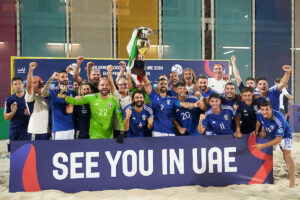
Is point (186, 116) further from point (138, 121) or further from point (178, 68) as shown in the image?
point (178, 68)

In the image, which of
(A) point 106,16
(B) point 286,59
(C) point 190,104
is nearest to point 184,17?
(A) point 106,16

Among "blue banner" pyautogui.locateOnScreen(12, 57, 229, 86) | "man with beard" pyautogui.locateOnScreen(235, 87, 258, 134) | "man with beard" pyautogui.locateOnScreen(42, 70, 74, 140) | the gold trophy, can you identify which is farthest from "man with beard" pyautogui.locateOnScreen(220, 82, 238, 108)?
"blue banner" pyautogui.locateOnScreen(12, 57, 229, 86)

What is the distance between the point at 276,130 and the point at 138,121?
2.03 meters

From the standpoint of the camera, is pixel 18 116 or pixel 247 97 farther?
pixel 18 116

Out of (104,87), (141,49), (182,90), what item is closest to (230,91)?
(182,90)

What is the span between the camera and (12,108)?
515cm

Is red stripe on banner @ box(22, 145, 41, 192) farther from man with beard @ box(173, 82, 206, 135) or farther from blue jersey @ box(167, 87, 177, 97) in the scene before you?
blue jersey @ box(167, 87, 177, 97)

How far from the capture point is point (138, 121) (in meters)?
3.93

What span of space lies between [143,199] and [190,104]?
1.64 metres

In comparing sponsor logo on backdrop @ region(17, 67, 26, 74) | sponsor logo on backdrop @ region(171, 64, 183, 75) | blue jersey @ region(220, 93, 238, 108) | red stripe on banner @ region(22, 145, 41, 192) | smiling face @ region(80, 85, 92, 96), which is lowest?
red stripe on banner @ region(22, 145, 41, 192)

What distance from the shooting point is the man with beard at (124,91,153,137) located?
12.6ft

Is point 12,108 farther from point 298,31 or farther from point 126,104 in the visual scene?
point 298,31

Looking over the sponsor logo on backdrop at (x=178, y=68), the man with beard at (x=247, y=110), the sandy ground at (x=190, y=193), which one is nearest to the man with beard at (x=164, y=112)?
the man with beard at (x=247, y=110)

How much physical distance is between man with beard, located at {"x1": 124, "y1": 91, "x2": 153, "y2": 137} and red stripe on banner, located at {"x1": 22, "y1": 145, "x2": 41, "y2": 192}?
1.37 m
